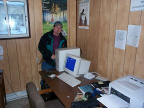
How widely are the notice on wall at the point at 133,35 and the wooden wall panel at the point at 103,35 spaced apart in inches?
17.3

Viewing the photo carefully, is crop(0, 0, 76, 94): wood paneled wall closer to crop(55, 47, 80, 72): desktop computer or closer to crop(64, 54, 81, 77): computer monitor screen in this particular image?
crop(55, 47, 80, 72): desktop computer

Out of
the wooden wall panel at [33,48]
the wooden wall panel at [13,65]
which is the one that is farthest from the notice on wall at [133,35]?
the wooden wall panel at [13,65]

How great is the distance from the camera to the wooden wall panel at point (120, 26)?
1.71 m

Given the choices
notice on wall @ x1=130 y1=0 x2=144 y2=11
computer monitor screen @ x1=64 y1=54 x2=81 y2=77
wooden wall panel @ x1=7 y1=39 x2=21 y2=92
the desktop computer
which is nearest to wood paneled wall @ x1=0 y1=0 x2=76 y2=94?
wooden wall panel @ x1=7 y1=39 x2=21 y2=92

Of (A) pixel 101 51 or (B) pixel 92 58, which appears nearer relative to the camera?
(A) pixel 101 51

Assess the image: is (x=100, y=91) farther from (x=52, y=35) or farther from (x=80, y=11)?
(x=80, y=11)

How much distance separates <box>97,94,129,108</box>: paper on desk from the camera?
1.32m

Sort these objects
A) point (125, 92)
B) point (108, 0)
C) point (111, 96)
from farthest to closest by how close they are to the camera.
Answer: point (108, 0) → point (111, 96) → point (125, 92)

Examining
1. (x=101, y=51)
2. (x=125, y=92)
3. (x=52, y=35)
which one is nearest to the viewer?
(x=125, y=92)

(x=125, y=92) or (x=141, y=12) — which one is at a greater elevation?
(x=141, y=12)

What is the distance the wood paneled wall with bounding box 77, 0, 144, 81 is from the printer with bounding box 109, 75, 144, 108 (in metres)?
0.19

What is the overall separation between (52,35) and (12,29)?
824 millimetres

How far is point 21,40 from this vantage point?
2.79 m

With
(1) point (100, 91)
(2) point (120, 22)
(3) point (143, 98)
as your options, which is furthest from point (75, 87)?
(2) point (120, 22)
